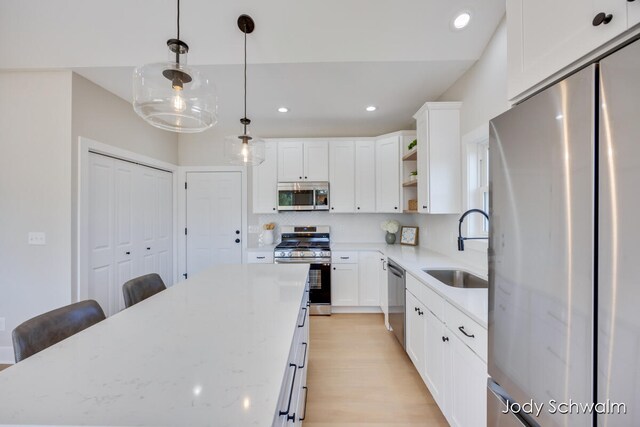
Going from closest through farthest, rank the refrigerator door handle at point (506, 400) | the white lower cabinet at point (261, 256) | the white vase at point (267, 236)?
1. the refrigerator door handle at point (506, 400)
2. the white lower cabinet at point (261, 256)
3. the white vase at point (267, 236)

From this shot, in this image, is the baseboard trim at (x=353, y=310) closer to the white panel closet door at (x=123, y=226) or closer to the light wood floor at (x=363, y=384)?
the light wood floor at (x=363, y=384)

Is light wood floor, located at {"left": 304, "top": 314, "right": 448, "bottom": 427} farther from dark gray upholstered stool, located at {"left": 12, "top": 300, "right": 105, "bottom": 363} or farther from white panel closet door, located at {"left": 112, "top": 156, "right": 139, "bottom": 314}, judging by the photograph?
white panel closet door, located at {"left": 112, "top": 156, "right": 139, "bottom": 314}

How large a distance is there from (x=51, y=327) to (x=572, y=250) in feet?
6.42

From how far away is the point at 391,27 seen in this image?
207 cm

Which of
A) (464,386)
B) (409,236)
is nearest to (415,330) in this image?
(464,386)

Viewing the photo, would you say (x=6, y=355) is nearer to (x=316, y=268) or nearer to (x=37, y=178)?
(x=37, y=178)

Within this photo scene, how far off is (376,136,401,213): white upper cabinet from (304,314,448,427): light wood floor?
5.51 ft

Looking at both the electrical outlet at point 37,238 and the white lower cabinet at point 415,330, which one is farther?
the electrical outlet at point 37,238

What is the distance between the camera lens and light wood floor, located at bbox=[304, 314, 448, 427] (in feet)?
5.82

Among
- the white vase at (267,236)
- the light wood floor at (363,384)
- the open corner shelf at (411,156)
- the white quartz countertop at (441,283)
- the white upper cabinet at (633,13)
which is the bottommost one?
the light wood floor at (363,384)

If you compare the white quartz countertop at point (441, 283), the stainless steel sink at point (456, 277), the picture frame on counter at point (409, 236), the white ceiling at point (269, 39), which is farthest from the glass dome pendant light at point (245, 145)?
the picture frame on counter at point (409, 236)

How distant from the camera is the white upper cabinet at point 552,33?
0.64m

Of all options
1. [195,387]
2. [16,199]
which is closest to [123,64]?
[16,199]

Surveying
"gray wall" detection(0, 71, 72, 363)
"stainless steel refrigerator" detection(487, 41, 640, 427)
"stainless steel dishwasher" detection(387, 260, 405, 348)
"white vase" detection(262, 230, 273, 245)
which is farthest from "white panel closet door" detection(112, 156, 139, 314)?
"stainless steel refrigerator" detection(487, 41, 640, 427)
